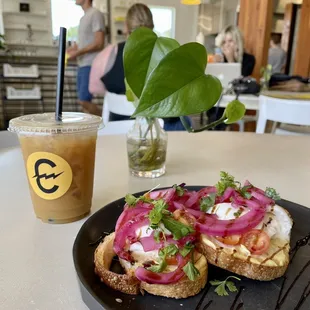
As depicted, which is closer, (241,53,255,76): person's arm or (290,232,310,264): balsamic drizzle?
(290,232,310,264): balsamic drizzle

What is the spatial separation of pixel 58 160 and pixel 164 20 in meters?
7.01

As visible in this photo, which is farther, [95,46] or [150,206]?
[95,46]

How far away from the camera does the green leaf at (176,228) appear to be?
443mm

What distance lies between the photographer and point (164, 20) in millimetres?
7027

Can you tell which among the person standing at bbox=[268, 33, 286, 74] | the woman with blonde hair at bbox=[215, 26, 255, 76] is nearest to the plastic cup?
the woman with blonde hair at bbox=[215, 26, 255, 76]

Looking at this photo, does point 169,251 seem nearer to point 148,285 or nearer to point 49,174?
point 148,285

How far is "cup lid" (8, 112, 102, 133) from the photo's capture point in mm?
580

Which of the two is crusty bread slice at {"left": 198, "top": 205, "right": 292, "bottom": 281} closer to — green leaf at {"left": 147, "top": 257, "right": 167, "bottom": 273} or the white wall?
green leaf at {"left": 147, "top": 257, "right": 167, "bottom": 273}

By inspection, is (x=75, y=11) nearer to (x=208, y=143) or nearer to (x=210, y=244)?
(x=208, y=143)

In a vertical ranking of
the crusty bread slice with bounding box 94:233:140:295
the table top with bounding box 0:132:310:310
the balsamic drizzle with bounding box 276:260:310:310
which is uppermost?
the crusty bread slice with bounding box 94:233:140:295

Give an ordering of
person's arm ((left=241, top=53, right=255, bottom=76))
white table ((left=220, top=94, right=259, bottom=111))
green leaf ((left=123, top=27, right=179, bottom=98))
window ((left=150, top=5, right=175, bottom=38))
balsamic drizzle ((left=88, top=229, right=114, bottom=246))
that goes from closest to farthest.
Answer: balsamic drizzle ((left=88, top=229, right=114, bottom=246))
green leaf ((left=123, top=27, right=179, bottom=98))
white table ((left=220, top=94, right=259, bottom=111))
person's arm ((left=241, top=53, right=255, bottom=76))
window ((left=150, top=5, right=175, bottom=38))

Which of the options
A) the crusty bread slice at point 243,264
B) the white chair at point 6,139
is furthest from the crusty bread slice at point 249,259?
the white chair at point 6,139

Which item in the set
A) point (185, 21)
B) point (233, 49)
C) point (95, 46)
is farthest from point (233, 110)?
point (185, 21)

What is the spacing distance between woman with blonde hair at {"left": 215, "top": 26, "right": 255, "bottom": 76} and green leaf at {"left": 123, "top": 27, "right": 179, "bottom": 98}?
3.80m
